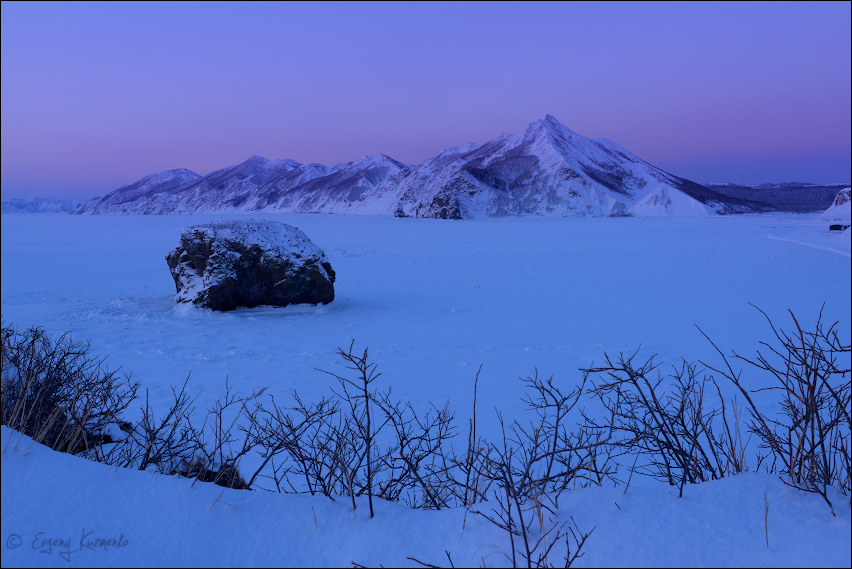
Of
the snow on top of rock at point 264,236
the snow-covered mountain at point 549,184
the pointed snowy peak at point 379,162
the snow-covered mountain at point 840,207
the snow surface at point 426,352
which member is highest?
the pointed snowy peak at point 379,162

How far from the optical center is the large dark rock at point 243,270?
418 inches

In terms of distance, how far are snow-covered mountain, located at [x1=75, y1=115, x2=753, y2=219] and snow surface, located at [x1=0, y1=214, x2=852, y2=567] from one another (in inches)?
2282

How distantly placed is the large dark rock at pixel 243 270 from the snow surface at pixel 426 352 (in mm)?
353

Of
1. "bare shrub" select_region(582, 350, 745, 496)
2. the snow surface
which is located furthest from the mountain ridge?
"bare shrub" select_region(582, 350, 745, 496)

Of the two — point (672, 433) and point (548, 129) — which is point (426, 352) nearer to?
point (672, 433)

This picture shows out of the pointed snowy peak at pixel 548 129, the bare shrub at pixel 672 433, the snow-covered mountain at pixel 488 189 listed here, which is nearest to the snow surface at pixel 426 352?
the bare shrub at pixel 672 433

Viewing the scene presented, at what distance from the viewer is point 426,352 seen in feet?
25.2

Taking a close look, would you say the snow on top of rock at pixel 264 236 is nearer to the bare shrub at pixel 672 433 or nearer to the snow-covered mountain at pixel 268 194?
the bare shrub at pixel 672 433

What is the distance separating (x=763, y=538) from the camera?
6.40 feet

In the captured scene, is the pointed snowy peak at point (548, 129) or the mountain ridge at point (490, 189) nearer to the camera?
the mountain ridge at point (490, 189)

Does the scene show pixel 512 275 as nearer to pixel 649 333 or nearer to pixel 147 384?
pixel 649 333

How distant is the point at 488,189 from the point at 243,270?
81.9 meters

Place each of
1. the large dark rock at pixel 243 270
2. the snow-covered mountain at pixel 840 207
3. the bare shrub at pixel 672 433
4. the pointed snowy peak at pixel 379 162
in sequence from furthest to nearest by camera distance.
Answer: the pointed snowy peak at pixel 379 162 < the snow-covered mountain at pixel 840 207 < the large dark rock at pixel 243 270 < the bare shrub at pixel 672 433

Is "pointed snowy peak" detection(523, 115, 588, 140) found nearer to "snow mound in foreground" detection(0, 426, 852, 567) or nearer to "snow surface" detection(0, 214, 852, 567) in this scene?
"snow surface" detection(0, 214, 852, 567)
